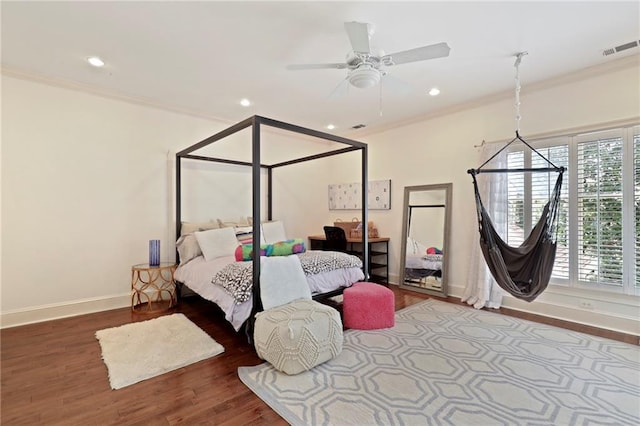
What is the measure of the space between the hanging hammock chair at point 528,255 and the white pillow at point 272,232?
8.94 feet

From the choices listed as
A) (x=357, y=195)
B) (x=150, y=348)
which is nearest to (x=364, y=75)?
(x=150, y=348)

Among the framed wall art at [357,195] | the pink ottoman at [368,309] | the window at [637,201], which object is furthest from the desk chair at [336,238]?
the window at [637,201]

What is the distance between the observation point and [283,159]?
5.32m

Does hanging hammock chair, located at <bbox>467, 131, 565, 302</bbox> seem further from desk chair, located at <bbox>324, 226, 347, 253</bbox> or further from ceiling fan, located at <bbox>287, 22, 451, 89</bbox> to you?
desk chair, located at <bbox>324, 226, 347, 253</bbox>

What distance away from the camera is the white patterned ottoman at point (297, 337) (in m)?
2.11

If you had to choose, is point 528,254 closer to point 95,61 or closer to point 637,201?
point 637,201

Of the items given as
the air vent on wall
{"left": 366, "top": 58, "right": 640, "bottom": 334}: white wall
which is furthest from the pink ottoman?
the air vent on wall

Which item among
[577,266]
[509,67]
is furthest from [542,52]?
[577,266]

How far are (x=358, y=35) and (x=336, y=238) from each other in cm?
319

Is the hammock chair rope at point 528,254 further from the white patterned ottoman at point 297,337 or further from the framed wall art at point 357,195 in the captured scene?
the framed wall art at point 357,195

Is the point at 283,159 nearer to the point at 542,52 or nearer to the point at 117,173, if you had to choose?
the point at 117,173

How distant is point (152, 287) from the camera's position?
383 centimetres

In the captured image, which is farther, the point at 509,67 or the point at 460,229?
the point at 460,229

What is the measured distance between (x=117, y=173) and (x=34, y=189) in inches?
30.7
